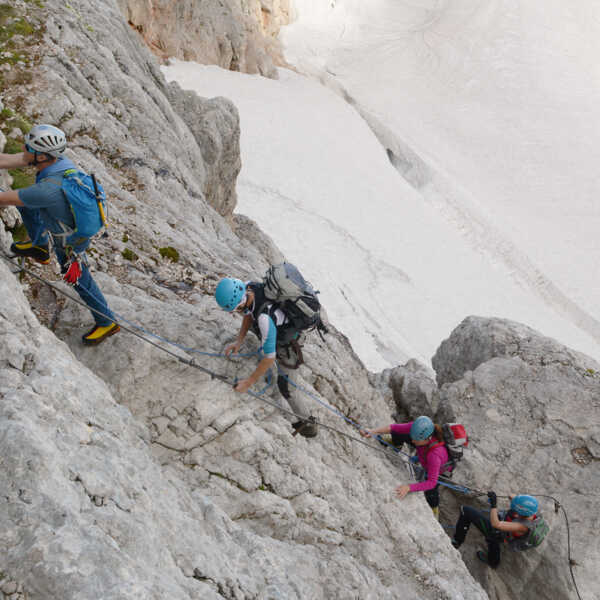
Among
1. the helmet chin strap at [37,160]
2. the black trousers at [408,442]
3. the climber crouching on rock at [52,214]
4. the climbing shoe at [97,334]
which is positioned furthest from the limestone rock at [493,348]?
the helmet chin strap at [37,160]

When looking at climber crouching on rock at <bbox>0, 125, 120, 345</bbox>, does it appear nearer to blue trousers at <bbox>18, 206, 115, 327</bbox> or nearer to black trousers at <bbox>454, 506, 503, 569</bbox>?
blue trousers at <bbox>18, 206, 115, 327</bbox>

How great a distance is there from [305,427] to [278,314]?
185 cm

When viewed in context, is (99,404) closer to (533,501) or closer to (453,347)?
(533,501)

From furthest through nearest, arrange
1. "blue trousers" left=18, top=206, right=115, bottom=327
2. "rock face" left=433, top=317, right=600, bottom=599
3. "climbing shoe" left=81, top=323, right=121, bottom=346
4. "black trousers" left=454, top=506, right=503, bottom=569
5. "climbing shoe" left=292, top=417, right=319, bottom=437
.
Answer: "black trousers" left=454, top=506, right=503, bottom=569
"rock face" left=433, top=317, right=600, bottom=599
"climbing shoe" left=292, top=417, right=319, bottom=437
"climbing shoe" left=81, top=323, right=121, bottom=346
"blue trousers" left=18, top=206, right=115, bottom=327

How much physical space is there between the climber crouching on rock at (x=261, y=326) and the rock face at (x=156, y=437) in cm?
24

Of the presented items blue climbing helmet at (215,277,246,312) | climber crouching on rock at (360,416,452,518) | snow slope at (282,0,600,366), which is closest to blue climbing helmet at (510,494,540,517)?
climber crouching on rock at (360,416,452,518)

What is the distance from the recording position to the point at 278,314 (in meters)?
7.05

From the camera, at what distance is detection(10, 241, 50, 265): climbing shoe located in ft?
21.5

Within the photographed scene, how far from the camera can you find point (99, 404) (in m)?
5.28

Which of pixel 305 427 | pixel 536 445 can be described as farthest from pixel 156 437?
pixel 536 445

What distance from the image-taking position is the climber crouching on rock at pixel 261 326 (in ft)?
21.6

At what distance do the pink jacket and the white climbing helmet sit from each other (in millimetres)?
7314

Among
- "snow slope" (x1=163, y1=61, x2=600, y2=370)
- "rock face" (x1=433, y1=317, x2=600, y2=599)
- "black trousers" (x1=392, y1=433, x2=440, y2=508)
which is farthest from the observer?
"snow slope" (x1=163, y1=61, x2=600, y2=370)

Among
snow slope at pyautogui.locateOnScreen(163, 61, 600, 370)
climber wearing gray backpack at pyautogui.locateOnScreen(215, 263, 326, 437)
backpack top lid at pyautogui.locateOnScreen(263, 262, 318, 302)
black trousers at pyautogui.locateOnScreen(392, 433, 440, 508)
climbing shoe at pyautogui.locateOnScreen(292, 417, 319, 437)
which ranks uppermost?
backpack top lid at pyautogui.locateOnScreen(263, 262, 318, 302)
